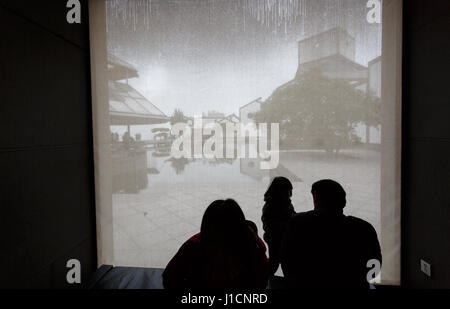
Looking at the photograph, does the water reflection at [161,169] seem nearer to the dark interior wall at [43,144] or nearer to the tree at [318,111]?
the dark interior wall at [43,144]

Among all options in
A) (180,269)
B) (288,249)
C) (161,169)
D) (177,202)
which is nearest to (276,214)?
(288,249)

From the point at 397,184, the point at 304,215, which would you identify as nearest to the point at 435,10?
the point at 397,184

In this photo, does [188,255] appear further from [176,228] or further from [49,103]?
[49,103]

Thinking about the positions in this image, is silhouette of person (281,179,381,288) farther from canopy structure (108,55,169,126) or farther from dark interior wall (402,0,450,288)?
canopy structure (108,55,169,126)

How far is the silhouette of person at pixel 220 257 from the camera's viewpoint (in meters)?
1.18

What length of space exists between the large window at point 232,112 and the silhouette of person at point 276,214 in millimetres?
636

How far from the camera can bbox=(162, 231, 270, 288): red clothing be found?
1.17m

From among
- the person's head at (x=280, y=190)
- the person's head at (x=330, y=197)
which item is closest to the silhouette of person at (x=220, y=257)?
the person's head at (x=330, y=197)

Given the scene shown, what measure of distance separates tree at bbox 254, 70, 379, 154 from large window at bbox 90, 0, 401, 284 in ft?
0.03

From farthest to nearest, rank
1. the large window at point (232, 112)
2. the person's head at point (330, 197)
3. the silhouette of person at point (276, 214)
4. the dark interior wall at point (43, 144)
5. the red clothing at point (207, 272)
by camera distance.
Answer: the large window at point (232, 112) → the silhouette of person at point (276, 214) → the dark interior wall at point (43, 144) → the person's head at point (330, 197) → the red clothing at point (207, 272)

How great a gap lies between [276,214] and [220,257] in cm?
73

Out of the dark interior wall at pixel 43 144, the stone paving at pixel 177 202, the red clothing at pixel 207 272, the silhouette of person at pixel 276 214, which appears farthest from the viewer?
the stone paving at pixel 177 202

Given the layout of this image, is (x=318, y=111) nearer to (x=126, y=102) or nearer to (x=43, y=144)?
(x=126, y=102)

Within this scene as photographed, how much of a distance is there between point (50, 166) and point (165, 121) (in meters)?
1.10
